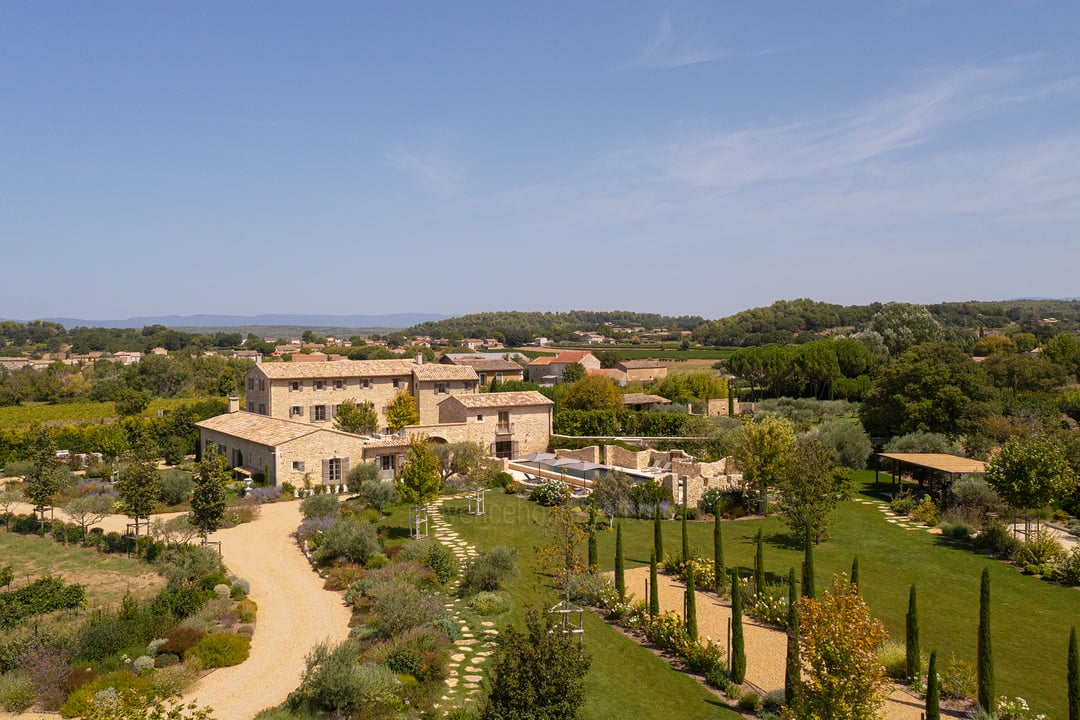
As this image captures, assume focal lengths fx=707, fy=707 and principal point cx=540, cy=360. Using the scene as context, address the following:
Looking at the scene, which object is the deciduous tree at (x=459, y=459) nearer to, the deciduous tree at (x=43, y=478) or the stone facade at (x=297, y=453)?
the stone facade at (x=297, y=453)

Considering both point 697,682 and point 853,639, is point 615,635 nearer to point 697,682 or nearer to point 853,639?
point 697,682

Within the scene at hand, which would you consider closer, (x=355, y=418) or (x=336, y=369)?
(x=355, y=418)

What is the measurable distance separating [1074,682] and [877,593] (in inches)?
333

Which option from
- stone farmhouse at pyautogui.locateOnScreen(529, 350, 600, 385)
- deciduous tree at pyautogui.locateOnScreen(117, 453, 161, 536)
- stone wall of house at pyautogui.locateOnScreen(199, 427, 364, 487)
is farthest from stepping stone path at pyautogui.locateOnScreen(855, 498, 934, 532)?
stone farmhouse at pyautogui.locateOnScreen(529, 350, 600, 385)

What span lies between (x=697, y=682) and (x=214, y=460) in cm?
1564

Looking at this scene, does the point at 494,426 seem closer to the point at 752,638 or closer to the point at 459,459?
the point at 459,459

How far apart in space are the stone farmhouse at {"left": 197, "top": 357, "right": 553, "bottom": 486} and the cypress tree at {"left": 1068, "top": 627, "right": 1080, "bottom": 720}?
28.0m

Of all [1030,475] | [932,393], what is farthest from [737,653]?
Answer: [932,393]

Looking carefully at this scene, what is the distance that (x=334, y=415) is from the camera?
46.8 meters

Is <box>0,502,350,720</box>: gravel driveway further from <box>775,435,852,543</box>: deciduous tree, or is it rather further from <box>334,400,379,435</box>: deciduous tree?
<box>775,435,852,543</box>: deciduous tree

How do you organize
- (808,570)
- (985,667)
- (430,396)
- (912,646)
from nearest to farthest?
(985,667) < (912,646) < (808,570) < (430,396)

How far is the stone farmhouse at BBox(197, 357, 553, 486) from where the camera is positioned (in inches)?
1361

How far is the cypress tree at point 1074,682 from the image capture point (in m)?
11.3

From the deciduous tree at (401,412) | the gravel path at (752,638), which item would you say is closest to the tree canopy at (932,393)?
the gravel path at (752,638)
